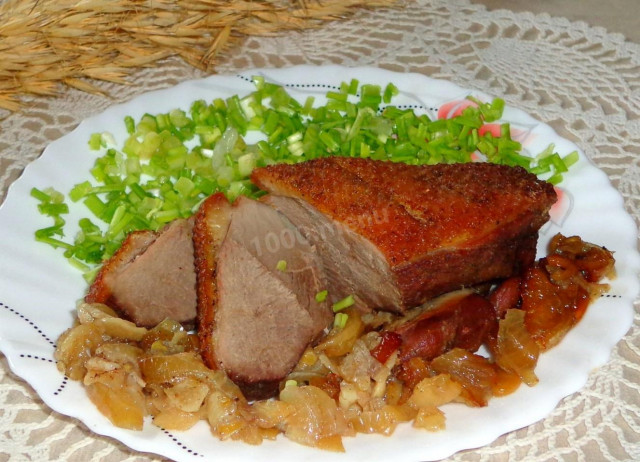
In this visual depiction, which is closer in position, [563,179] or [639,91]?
[563,179]

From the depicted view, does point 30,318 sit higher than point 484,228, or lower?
lower

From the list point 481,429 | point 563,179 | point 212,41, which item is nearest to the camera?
point 481,429

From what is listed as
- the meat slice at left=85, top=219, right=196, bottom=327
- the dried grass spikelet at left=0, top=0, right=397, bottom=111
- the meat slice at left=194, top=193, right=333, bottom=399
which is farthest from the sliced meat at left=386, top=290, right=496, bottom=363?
the dried grass spikelet at left=0, top=0, right=397, bottom=111

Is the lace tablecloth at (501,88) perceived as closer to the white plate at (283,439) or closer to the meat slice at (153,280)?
the white plate at (283,439)

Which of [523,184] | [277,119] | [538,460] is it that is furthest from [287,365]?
[277,119]

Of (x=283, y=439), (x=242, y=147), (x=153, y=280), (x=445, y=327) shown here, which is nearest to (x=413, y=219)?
(x=445, y=327)

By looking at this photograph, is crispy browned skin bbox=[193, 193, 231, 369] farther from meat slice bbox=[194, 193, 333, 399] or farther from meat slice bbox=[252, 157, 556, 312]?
meat slice bbox=[252, 157, 556, 312]

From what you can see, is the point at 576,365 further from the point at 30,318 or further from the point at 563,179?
the point at 30,318
